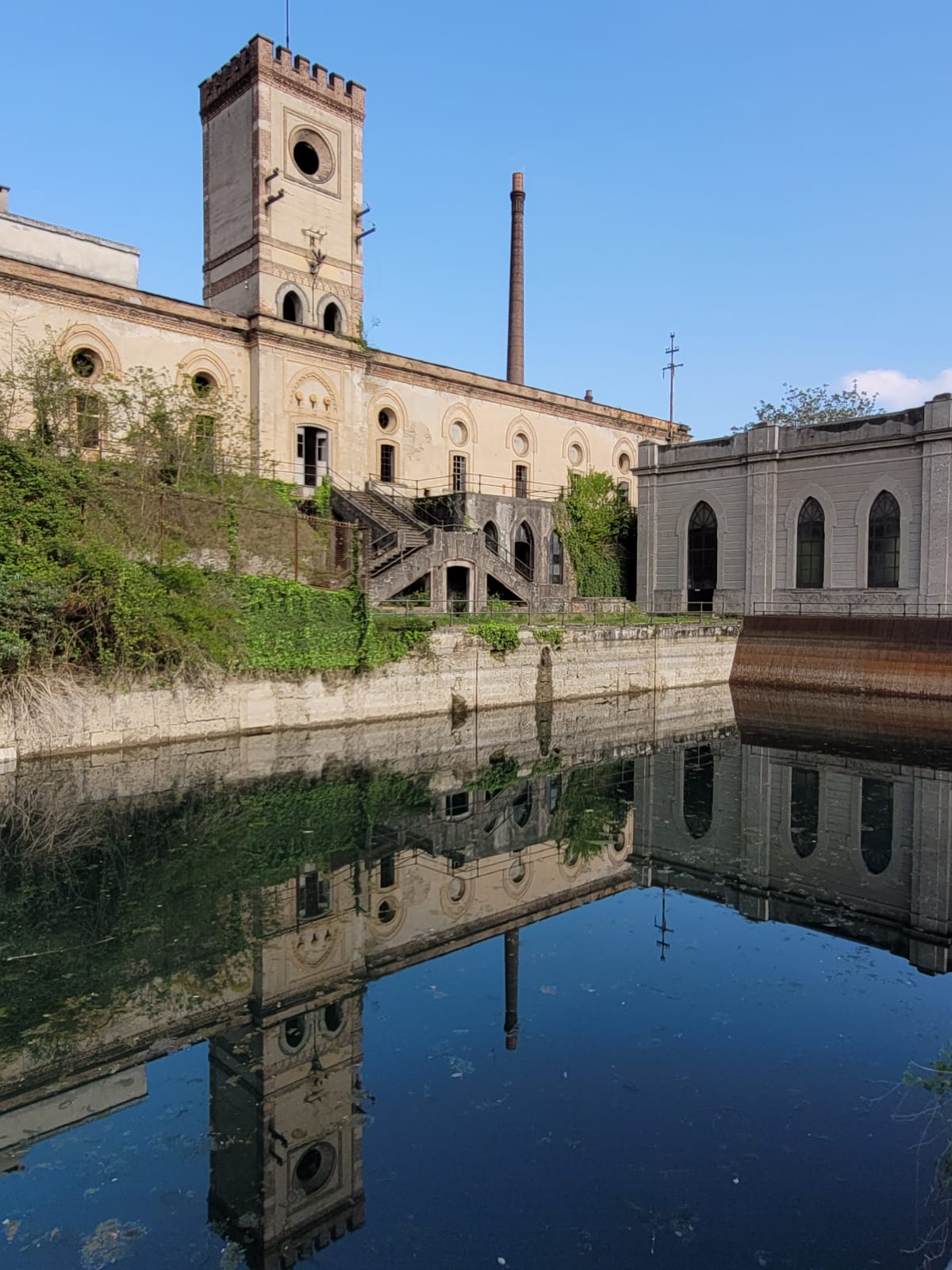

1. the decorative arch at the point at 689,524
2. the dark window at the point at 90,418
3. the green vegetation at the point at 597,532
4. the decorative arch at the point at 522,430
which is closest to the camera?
the dark window at the point at 90,418

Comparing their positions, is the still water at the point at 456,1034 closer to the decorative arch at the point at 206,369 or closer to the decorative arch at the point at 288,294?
the decorative arch at the point at 206,369

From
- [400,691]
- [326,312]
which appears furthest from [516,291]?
[400,691]

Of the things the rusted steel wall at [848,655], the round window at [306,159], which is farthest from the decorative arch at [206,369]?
the rusted steel wall at [848,655]

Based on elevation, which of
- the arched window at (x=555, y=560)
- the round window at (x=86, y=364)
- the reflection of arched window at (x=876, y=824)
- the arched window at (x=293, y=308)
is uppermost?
the arched window at (x=293, y=308)

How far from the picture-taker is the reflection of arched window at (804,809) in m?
11.2

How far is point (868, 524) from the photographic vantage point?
27.6 meters

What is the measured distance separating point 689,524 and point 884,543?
7.04 m

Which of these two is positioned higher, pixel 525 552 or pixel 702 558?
pixel 525 552

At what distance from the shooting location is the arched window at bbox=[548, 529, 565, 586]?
32.8 meters

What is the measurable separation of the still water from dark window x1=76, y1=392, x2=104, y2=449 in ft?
34.5

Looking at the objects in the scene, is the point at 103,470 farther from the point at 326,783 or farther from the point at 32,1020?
the point at 32,1020

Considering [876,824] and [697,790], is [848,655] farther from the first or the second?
[876,824]

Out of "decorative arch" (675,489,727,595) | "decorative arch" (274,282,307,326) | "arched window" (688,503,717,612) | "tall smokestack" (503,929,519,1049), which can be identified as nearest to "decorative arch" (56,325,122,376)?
"decorative arch" (274,282,307,326)

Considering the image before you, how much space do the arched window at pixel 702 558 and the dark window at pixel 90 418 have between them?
20.3 meters
